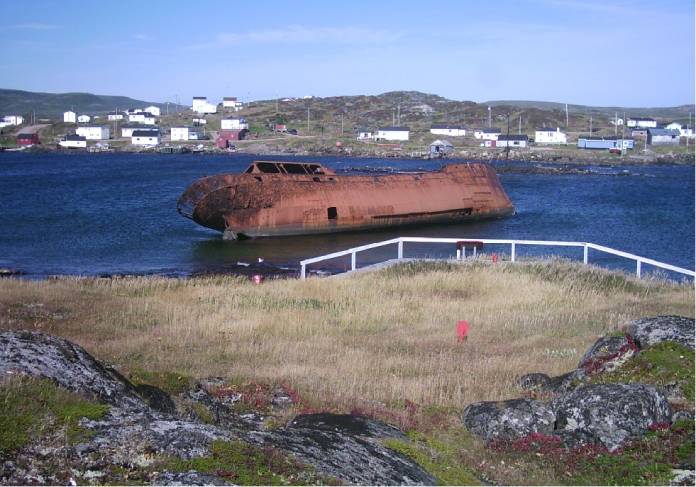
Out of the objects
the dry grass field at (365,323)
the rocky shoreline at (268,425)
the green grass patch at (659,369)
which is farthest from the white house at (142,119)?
the green grass patch at (659,369)

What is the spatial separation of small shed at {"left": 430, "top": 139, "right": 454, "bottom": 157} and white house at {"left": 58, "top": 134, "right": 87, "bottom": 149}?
6272cm

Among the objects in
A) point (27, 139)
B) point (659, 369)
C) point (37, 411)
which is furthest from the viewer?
point (27, 139)

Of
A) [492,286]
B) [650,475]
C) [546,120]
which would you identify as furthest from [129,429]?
[546,120]

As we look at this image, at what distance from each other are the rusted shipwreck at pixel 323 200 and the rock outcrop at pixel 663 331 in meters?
26.6

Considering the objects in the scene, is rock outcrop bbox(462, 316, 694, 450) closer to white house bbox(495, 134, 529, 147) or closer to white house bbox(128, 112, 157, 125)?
white house bbox(495, 134, 529, 147)

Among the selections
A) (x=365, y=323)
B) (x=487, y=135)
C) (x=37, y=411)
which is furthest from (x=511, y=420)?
(x=487, y=135)

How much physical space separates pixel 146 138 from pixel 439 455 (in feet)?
454

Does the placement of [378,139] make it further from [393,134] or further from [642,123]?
[642,123]

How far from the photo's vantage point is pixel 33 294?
16297 millimetres

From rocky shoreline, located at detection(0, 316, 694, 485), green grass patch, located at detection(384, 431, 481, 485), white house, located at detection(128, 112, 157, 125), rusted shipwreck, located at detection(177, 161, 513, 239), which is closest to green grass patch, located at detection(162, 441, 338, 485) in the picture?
rocky shoreline, located at detection(0, 316, 694, 485)

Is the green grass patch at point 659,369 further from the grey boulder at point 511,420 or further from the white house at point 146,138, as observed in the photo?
the white house at point 146,138

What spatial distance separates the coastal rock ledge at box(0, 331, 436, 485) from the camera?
15.9ft

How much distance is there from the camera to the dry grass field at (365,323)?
10.2 metres

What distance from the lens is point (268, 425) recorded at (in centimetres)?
787
